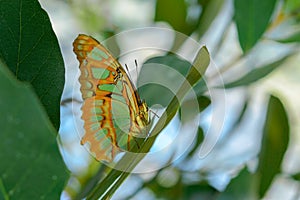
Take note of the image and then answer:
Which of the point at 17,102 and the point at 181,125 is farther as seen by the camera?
the point at 181,125

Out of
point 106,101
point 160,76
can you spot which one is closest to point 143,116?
point 106,101

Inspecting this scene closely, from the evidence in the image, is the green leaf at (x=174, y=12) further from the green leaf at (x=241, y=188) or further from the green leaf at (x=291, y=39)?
the green leaf at (x=241, y=188)

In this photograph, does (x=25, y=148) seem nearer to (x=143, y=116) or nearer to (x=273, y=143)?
(x=143, y=116)

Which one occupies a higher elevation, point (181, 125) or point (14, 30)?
point (14, 30)

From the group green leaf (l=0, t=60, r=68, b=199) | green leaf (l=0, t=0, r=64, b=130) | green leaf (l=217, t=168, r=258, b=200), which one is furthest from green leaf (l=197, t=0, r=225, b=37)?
green leaf (l=0, t=60, r=68, b=199)

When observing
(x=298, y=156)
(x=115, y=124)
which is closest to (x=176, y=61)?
(x=115, y=124)

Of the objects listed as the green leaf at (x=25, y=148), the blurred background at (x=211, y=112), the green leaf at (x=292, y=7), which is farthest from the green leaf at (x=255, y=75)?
the green leaf at (x=25, y=148)

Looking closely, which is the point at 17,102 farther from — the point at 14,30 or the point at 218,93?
the point at 218,93
